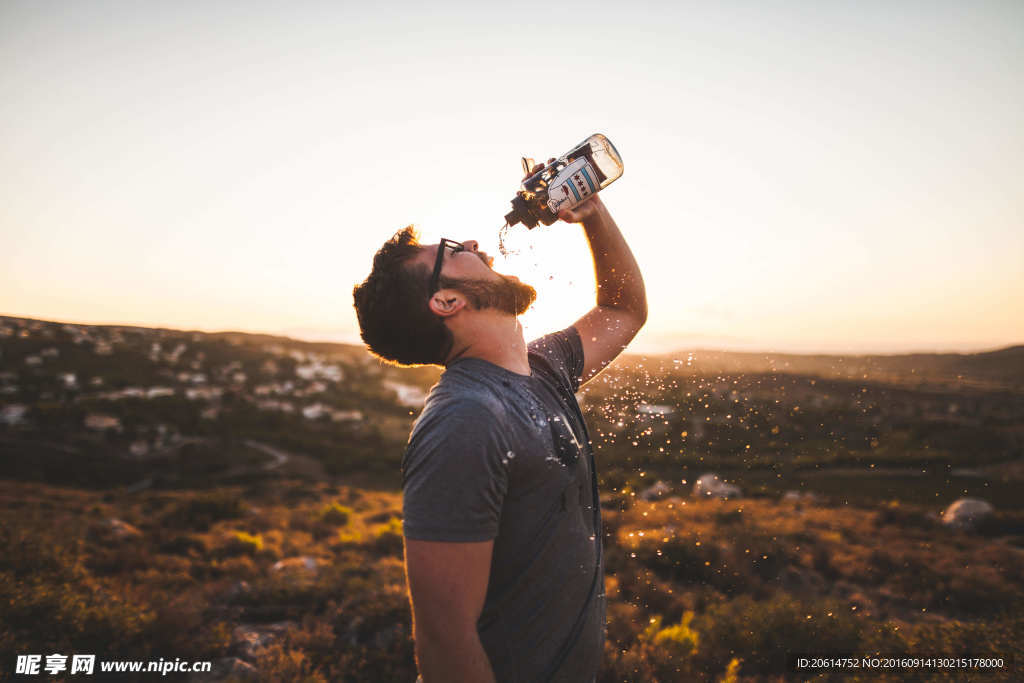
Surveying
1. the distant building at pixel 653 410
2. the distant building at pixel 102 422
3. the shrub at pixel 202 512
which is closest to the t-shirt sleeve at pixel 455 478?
the distant building at pixel 653 410

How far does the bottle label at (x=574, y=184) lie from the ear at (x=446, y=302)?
1125 millimetres

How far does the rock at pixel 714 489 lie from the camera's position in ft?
66.7

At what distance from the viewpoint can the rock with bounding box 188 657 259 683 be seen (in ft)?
17.6

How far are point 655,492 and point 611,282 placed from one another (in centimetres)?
2013

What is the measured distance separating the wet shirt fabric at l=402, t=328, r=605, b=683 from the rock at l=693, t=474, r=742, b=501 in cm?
2022

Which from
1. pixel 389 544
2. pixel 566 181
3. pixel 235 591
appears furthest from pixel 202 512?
pixel 566 181

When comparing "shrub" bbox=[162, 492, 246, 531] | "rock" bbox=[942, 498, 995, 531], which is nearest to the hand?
"rock" bbox=[942, 498, 995, 531]

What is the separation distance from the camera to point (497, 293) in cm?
222

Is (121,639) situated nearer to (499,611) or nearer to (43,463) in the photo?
(499,611)

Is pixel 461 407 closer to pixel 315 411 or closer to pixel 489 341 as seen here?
pixel 489 341

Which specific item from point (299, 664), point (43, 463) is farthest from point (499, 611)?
point (43, 463)

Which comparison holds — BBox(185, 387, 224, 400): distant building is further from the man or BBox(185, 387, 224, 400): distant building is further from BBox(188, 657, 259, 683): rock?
the man

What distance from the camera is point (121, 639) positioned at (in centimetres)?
586

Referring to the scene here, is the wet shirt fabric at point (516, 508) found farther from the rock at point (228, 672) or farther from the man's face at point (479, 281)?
the rock at point (228, 672)
